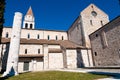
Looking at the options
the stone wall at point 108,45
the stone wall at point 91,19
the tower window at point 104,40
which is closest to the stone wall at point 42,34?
the stone wall at point 91,19

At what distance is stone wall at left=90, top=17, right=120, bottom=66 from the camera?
779 inches

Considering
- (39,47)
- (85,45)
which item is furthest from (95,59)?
(39,47)

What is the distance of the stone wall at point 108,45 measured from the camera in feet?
64.9

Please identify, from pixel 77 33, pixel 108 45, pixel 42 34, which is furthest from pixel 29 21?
pixel 108 45

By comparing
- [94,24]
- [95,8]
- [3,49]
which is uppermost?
[95,8]

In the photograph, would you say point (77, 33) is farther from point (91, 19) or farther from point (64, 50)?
point (64, 50)

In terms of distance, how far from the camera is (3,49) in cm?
2538

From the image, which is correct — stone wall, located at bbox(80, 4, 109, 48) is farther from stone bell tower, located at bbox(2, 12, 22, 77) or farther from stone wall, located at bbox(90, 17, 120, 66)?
stone bell tower, located at bbox(2, 12, 22, 77)

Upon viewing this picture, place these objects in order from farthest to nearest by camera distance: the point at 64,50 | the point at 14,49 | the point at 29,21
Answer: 1. the point at 29,21
2. the point at 64,50
3. the point at 14,49

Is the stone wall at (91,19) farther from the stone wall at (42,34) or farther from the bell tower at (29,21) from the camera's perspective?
the bell tower at (29,21)

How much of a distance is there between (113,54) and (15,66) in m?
17.2

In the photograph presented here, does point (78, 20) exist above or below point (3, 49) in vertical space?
above

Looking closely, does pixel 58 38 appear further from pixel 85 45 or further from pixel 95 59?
pixel 95 59

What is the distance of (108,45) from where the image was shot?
853 inches
